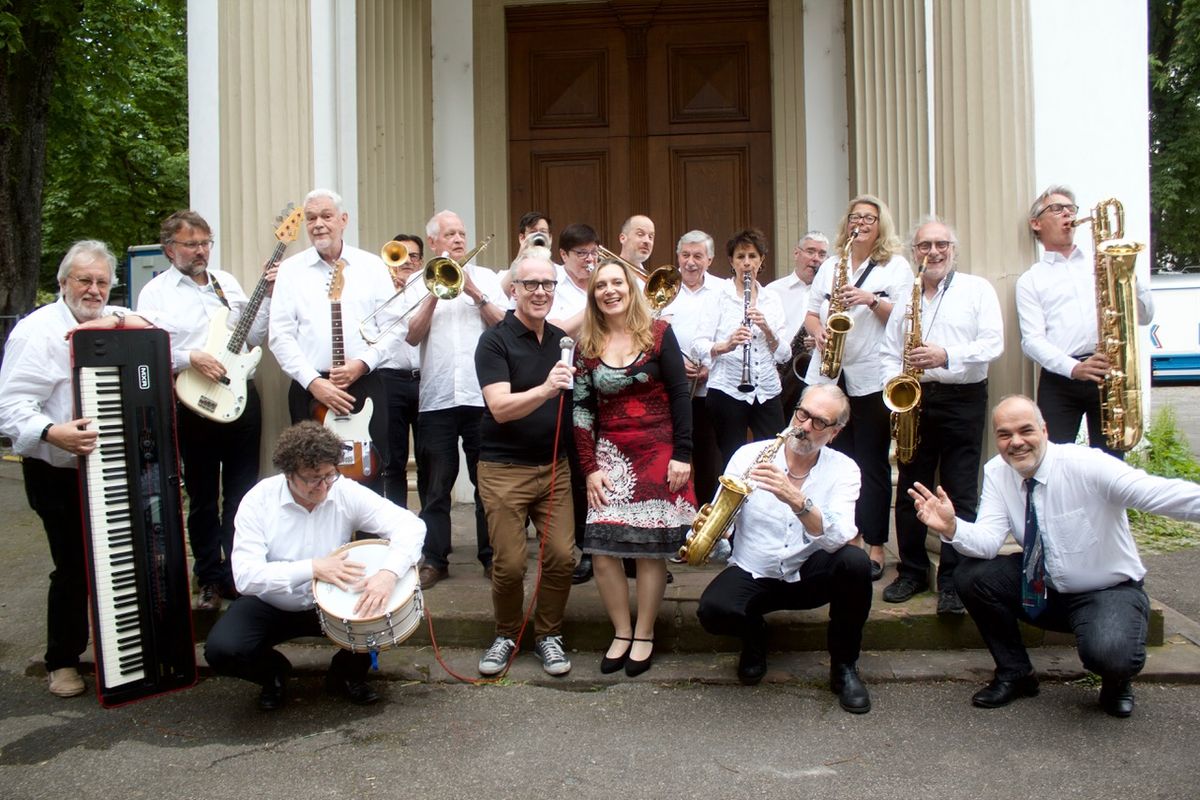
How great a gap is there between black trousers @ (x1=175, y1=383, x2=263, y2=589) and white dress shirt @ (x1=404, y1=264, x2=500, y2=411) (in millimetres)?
870

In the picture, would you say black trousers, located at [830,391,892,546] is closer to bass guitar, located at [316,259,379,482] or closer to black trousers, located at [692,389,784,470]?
black trousers, located at [692,389,784,470]

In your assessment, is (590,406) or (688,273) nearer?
(590,406)

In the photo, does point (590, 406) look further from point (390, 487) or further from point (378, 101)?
point (378, 101)

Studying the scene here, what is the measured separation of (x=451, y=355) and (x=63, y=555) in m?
1.95

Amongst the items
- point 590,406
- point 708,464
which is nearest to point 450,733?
point 590,406

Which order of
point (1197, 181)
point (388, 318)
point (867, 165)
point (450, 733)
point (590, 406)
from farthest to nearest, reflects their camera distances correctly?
point (1197, 181)
point (867, 165)
point (388, 318)
point (590, 406)
point (450, 733)

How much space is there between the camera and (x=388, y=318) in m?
5.11

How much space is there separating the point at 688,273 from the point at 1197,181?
18955 millimetres

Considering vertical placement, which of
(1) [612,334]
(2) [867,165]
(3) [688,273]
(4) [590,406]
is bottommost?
(4) [590,406]

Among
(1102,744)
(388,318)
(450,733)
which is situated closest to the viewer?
(1102,744)

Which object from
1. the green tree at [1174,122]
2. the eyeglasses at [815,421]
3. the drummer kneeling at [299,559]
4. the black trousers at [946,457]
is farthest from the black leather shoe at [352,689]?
the green tree at [1174,122]

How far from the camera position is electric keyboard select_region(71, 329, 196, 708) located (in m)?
4.01

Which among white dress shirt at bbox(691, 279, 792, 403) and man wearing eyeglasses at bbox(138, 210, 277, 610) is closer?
man wearing eyeglasses at bbox(138, 210, 277, 610)

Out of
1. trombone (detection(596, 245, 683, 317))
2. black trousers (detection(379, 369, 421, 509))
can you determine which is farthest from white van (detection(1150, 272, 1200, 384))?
black trousers (detection(379, 369, 421, 509))
